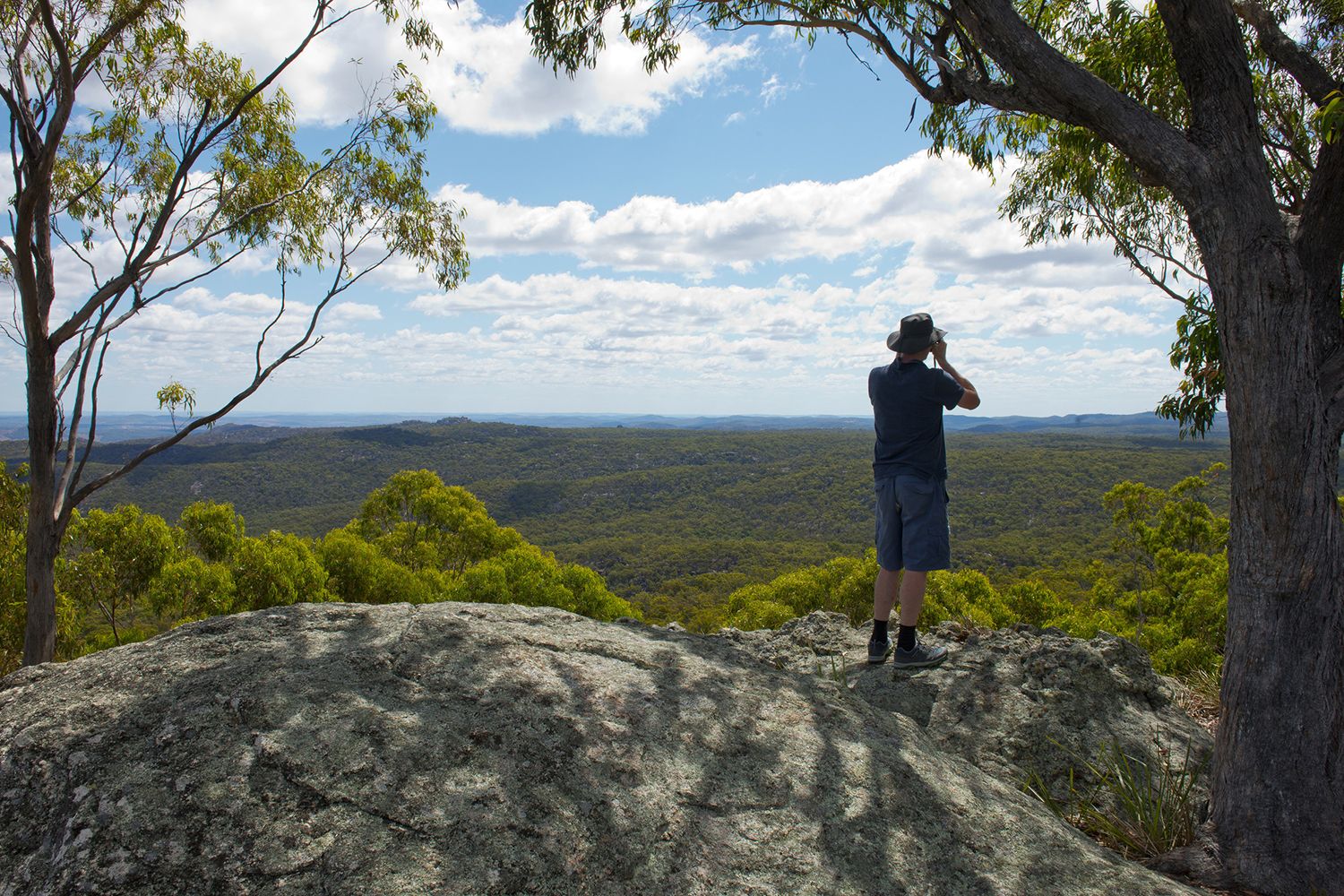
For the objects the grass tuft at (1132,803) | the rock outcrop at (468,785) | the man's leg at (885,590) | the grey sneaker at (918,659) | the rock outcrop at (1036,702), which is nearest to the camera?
the rock outcrop at (468,785)

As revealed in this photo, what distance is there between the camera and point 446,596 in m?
10.9

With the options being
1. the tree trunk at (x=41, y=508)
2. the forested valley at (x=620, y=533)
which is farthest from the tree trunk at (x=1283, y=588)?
the tree trunk at (x=41, y=508)

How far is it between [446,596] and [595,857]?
9.03 metres

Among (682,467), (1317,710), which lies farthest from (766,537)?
(1317,710)

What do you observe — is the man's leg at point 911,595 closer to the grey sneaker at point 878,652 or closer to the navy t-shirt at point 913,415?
the grey sneaker at point 878,652

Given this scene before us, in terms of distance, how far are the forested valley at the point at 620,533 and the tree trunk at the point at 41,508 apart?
2.23m

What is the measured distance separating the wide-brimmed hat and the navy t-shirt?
0.11m

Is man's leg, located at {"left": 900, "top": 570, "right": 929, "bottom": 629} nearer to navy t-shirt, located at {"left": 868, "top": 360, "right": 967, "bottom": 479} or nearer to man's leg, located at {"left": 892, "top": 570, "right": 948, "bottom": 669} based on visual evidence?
man's leg, located at {"left": 892, "top": 570, "right": 948, "bottom": 669}

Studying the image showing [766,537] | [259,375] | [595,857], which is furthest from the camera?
[766,537]

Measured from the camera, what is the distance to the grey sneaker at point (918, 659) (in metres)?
5.10

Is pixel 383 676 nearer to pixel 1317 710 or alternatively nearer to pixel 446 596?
pixel 1317 710

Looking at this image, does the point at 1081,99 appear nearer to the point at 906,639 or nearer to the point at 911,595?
the point at 911,595

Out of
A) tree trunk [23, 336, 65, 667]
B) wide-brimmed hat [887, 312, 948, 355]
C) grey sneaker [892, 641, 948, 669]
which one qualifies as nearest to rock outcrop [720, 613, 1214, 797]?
grey sneaker [892, 641, 948, 669]

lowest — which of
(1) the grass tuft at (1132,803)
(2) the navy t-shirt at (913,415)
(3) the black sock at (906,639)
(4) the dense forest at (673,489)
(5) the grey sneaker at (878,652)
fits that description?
(4) the dense forest at (673,489)
